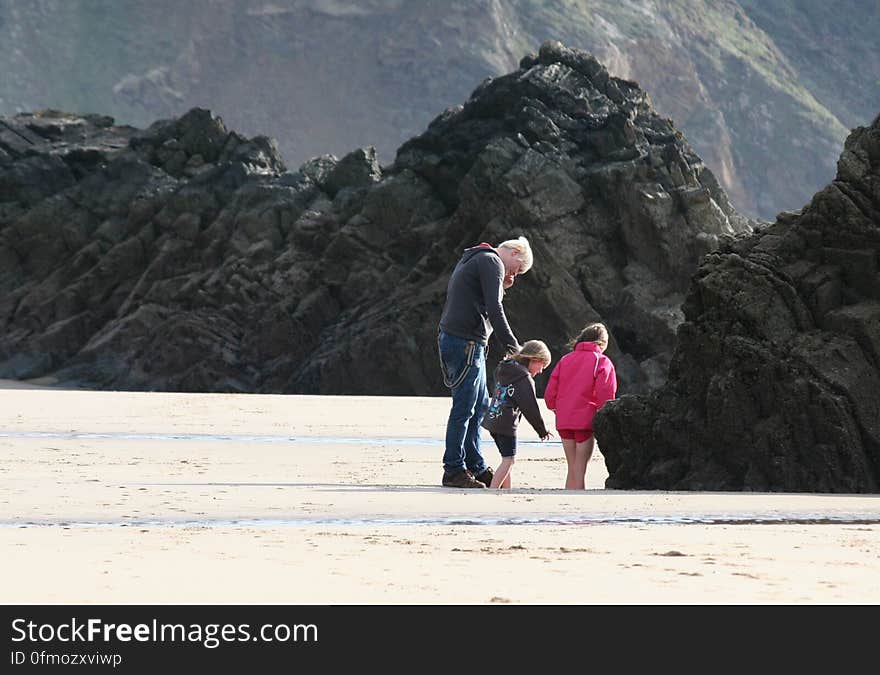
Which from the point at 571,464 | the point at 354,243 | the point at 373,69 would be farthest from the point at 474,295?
the point at 373,69

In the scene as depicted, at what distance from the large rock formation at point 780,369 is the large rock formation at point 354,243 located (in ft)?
52.5

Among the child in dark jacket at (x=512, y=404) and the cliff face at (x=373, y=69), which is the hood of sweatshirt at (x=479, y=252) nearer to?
the child in dark jacket at (x=512, y=404)

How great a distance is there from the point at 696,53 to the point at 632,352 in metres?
79.5

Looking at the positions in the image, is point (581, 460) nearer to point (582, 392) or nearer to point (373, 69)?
point (582, 392)

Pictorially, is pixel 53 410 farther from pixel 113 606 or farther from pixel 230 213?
pixel 230 213

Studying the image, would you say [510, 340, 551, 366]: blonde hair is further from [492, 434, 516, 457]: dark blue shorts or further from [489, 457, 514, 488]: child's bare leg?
[489, 457, 514, 488]: child's bare leg

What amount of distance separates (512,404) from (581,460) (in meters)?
0.63

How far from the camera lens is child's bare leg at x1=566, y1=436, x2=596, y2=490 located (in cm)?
954

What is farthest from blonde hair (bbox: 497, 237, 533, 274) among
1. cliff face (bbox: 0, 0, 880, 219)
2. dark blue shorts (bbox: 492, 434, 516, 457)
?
cliff face (bbox: 0, 0, 880, 219)

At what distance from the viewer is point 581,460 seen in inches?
383

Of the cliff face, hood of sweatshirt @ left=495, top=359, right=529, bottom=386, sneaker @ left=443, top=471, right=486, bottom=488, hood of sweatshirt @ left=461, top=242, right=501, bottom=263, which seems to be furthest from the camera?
the cliff face

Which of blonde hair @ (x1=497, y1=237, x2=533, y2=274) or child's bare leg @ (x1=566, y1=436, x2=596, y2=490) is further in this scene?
child's bare leg @ (x1=566, y1=436, x2=596, y2=490)

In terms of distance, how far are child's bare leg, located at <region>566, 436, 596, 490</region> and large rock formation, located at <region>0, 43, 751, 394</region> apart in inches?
631
